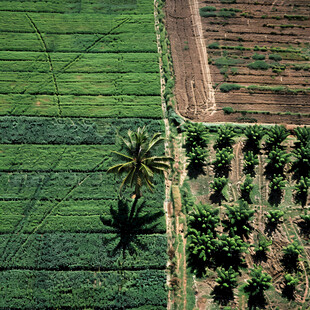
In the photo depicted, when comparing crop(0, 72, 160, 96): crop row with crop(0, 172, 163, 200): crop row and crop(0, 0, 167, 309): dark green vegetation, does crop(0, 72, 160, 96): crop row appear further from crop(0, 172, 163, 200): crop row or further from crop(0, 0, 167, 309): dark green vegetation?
crop(0, 172, 163, 200): crop row

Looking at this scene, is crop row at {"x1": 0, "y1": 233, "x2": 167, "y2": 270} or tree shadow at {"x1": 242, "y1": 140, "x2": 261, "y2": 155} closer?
crop row at {"x1": 0, "y1": 233, "x2": 167, "y2": 270}

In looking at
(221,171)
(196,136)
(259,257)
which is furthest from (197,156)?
(259,257)

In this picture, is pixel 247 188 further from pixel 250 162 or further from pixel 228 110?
pixel 228 110

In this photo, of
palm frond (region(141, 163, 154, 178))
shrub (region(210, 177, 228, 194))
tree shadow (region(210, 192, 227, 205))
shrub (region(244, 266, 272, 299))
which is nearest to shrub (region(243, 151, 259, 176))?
shrub (region(210, 177, 228, 194))

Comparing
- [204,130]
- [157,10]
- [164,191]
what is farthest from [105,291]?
[157,10]

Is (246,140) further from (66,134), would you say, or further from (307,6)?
(307,6)

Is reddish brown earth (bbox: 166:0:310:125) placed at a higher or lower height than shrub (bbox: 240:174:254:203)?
higher
